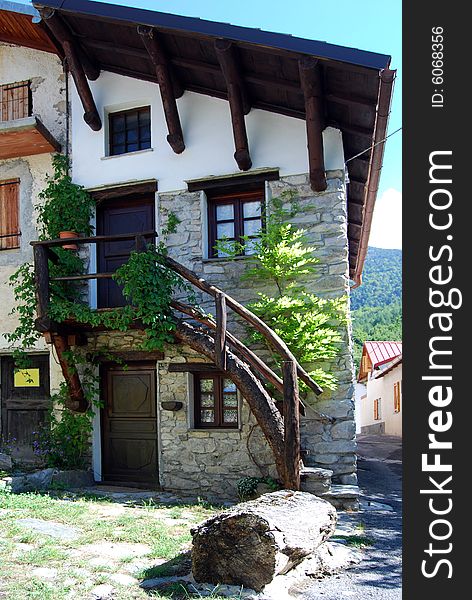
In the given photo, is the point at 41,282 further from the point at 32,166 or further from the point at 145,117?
the point at 145,117

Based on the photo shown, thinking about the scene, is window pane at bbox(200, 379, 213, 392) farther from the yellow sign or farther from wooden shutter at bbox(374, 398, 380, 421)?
wooden shutter at bbox(374, 398, 380, 421)

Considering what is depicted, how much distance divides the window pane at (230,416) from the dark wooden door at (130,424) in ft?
3.72

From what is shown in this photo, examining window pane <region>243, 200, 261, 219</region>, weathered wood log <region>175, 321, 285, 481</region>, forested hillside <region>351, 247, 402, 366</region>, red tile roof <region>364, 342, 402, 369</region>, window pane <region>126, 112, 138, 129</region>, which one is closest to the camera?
weathered wood log <region>175, 321, 285, 481</region>

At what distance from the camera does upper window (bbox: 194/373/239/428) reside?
8258 mm

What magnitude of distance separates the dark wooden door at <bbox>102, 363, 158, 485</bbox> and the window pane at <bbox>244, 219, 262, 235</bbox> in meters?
2.40

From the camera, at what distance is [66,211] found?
8.91m

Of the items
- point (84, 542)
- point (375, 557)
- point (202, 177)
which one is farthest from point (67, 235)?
point (375, 557)

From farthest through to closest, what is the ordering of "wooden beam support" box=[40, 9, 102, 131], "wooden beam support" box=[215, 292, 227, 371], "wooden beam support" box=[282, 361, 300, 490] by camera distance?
1. "wooden beam support" box=[40, 9, 102, 131]
2. "wooden beam support" box=[215, 292, 227, 371]
3. "wooden beam support" box=[282, 361, 300, 490]

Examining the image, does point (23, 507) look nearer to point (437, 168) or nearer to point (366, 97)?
point (437, 168)

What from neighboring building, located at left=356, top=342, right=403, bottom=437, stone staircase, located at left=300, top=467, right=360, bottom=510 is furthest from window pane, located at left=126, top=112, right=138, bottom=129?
neighboring building, located at left=356, top=342, right=403, bottom=437

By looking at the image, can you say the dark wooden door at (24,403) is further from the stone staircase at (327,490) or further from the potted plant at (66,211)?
the stone staircase at (327,490)

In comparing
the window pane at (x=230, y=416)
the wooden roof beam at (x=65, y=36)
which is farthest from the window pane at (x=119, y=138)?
the window pane at (x=230, y=416)

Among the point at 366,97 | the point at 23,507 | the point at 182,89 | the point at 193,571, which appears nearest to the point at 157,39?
the point at 182,89

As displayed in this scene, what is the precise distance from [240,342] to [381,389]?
19.0 meters
